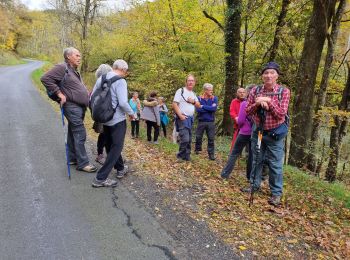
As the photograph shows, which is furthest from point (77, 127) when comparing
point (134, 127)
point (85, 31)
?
point (85, 31)

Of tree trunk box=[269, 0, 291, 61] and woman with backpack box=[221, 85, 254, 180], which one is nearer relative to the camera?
woman with backpack box=[221, 85, 254, 180]

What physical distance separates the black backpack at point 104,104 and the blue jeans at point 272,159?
2496 mm

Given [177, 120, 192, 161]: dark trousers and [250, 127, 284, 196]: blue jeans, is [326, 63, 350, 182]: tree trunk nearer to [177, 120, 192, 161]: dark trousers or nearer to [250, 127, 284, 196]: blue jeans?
[177, 120, 192, 161]: dark trousers

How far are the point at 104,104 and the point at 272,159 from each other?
114 inches

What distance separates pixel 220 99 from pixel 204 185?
9.36 meters

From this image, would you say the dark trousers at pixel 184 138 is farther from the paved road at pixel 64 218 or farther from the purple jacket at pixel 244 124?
the paved road at pixel 64 218

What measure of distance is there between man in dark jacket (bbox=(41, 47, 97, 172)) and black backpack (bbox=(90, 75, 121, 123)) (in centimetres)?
82

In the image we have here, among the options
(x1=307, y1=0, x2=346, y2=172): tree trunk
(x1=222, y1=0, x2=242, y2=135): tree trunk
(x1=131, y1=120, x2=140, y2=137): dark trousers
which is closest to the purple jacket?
(x1=222, y1=0, x2=242, y2=135): tree trunk

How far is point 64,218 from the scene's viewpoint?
4.07m

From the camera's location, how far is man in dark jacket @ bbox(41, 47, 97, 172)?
536 cm

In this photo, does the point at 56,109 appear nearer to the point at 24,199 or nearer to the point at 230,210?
the point at 24,199

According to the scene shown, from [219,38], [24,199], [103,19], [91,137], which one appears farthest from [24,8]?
[24,199]

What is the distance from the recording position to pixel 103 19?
27.7 meters

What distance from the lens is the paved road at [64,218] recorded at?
136 inches
